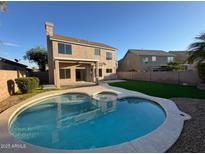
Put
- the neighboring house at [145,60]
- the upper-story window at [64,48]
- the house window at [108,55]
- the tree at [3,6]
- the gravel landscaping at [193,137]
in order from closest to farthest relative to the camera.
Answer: the gravel landscaping at [193,137] < the tree at [3,6] < the upper-story window at [64,48] < the house window at [108,55] < the neighboring house at [145,60]

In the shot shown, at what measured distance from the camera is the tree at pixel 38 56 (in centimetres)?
3200

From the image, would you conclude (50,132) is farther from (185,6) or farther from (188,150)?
(185,6)

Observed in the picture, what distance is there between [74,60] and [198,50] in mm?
15923

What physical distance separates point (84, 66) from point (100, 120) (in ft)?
59.0

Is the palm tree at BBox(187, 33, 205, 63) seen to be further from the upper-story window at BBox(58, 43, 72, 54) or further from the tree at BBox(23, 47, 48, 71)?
the tree at BBox(23, 47, 48, 71)

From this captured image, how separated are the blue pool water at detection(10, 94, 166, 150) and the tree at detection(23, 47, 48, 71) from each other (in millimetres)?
23880

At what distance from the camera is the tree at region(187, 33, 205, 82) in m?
13.9

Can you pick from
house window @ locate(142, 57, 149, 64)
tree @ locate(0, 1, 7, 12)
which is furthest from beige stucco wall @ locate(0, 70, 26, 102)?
house window @ locate(142, 57, 149, 64)

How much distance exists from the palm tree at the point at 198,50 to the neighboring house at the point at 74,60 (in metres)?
13.3

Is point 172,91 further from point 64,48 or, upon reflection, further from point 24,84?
point 64,48

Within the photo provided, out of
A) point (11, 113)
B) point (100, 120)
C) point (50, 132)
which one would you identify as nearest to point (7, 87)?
point (11, 113)

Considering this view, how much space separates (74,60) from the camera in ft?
63.4

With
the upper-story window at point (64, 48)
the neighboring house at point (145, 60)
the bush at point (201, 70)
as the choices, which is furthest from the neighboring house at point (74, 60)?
the bush at point (201, 70)

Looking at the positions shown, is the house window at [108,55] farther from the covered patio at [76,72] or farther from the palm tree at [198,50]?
the palm tree at [198,50]
